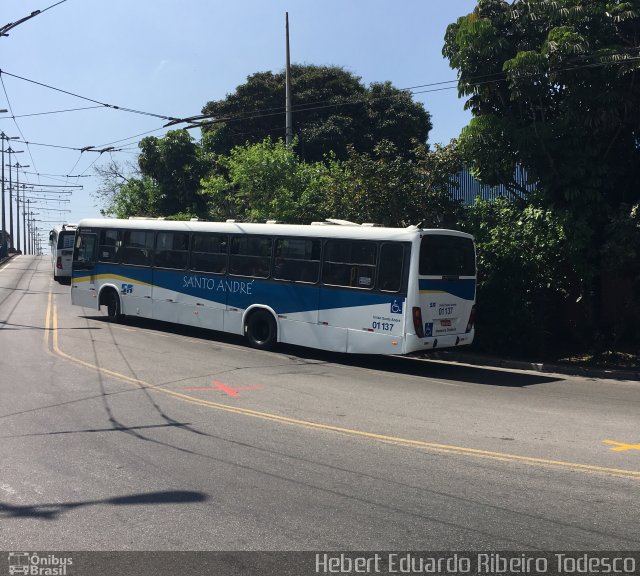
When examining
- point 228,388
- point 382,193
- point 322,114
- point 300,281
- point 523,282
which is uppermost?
point 322,114

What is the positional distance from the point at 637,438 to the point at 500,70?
9.91 m

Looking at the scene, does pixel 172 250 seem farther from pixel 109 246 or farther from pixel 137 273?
pixel 109 246

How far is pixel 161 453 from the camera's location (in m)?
7.68

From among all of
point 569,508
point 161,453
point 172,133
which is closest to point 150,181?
point 172,133

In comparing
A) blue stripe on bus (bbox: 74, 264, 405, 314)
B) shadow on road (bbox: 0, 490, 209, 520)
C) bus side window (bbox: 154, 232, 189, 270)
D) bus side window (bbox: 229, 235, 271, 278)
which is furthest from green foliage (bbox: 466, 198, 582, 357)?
shadow on road (bbox: 0, 490, 209, 520)

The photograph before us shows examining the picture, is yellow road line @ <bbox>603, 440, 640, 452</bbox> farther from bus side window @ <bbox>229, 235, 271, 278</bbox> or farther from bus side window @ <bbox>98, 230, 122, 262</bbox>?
bus side window @ <bbox>98, 230, 122, 262</bbox>

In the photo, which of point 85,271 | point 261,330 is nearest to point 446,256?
point 261,330

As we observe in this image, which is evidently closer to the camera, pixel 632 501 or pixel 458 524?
pixel 458 524

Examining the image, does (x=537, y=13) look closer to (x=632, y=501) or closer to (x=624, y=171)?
(x=624, y=171)

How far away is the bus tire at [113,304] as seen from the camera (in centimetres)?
2083

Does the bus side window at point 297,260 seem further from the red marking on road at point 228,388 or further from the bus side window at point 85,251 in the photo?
the bus side window at point 85,251

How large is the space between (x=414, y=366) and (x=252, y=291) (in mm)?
4194

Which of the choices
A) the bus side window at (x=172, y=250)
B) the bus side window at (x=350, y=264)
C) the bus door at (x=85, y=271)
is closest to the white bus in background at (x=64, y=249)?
the bus door at (x=85, y=271)

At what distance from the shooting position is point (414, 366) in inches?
606
